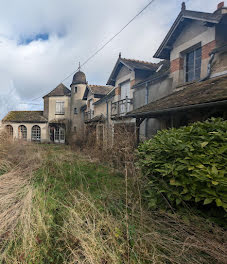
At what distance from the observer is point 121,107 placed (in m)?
12.2

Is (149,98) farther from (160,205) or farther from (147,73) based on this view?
(160,205)

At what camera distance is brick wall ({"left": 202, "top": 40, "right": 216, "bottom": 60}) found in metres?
6.64

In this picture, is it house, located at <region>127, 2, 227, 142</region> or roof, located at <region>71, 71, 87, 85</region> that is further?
roof, located at <region>71, 71, 87, 85</region>

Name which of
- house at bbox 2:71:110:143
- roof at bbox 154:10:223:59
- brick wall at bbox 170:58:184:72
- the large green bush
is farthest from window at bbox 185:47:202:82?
house at bbox 2:71:110:143

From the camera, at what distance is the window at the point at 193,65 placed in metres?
7.50

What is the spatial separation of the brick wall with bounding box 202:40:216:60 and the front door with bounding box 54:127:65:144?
21.4 m

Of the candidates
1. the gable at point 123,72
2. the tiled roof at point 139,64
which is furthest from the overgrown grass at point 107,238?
the gable at point 123,72

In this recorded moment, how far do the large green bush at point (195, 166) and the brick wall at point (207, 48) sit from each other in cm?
543

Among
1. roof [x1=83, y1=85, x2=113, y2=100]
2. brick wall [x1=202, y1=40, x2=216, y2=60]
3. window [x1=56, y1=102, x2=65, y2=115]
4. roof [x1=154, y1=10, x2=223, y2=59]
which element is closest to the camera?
roof [x1=154, y1=10, x2=223, y2=59]

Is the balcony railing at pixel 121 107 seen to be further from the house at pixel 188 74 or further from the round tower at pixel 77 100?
the round tower at pixel 77 100

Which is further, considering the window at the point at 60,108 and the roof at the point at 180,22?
the window at the point at 60,108

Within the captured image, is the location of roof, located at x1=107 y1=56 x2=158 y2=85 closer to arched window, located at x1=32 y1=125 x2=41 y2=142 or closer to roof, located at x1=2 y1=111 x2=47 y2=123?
roof, located at x1=2 y1=111 x2=47 y2=123

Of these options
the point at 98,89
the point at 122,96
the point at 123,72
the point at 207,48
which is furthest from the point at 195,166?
the point at 98,89

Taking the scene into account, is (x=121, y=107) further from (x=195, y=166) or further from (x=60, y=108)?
(x=60, y=108)
